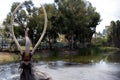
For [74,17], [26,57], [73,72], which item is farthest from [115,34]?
[26,57]

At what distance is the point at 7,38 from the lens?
45250mm

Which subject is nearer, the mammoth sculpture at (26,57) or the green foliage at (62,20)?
the mammoth sculpture at (26,57)

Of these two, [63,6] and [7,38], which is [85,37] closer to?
[63,6]

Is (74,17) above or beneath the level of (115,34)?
above

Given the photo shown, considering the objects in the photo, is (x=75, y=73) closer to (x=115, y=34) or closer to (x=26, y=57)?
(x=26, y=57)

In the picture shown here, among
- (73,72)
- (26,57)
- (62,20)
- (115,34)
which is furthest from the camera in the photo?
(115,34)

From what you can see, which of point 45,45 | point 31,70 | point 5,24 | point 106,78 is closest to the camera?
point 31,70

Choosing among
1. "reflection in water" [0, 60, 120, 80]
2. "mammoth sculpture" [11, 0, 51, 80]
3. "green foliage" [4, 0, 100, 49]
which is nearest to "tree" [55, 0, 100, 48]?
"green foliage" [4, 0, 100, 49]

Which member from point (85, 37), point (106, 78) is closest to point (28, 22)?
point (85, 37)

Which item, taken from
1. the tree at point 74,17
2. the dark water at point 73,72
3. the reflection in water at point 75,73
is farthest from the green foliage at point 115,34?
the reflection in water at point 75,73

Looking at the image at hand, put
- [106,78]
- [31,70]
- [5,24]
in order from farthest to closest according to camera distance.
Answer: [5,24], [106,78], [31,70]

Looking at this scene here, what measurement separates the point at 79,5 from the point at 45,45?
883 centimetres

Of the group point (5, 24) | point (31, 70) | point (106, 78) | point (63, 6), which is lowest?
point (106, 78)

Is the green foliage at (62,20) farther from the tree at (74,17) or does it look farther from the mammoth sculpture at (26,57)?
the mammoth sculpture at (26,57)
